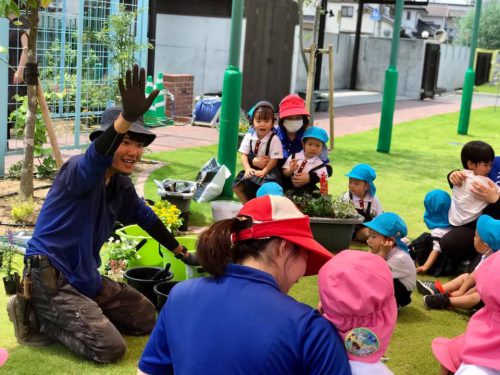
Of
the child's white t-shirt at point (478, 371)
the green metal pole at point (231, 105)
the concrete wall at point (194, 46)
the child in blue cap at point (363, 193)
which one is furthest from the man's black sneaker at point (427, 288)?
the concrete wall at point (194, 46)

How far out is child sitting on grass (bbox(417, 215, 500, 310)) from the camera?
505cm

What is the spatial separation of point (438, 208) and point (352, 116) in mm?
13458

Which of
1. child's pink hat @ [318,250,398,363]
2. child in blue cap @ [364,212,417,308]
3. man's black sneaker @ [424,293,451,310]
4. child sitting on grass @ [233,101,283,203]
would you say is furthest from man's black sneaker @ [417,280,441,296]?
child's pink hat @ [318,250,398,363]

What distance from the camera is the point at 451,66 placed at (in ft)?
116

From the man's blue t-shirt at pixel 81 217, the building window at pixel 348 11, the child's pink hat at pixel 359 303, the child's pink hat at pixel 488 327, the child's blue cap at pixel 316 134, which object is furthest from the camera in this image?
the building window at pixel 348 11

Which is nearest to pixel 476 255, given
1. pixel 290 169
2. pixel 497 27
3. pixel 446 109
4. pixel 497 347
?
pixel 290 169

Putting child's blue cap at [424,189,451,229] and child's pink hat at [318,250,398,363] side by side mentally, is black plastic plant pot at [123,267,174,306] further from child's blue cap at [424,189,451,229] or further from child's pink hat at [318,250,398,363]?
child's pink hat at [318,250,398,363]

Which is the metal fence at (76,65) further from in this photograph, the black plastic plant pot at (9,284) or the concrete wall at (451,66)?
the concrete wall at (451,66)

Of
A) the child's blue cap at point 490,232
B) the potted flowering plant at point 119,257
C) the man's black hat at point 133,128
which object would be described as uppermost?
the man's black hat at point 133,128

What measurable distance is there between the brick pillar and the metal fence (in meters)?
4.13

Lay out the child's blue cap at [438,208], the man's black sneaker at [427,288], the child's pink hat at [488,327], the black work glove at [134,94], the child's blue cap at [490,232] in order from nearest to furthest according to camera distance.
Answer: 1. the child's pink hat at [488,327]
2. the black work glove at [134,94]
3. the child's blue cap at [490,232]
4. the man's black sneaker at [427,288]
5. the child's blue cap at [438,208]

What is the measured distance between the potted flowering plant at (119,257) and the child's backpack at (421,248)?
264 cm

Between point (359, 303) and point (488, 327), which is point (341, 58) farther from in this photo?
point (359, 303)

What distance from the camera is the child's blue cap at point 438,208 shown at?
6469 millimetres
